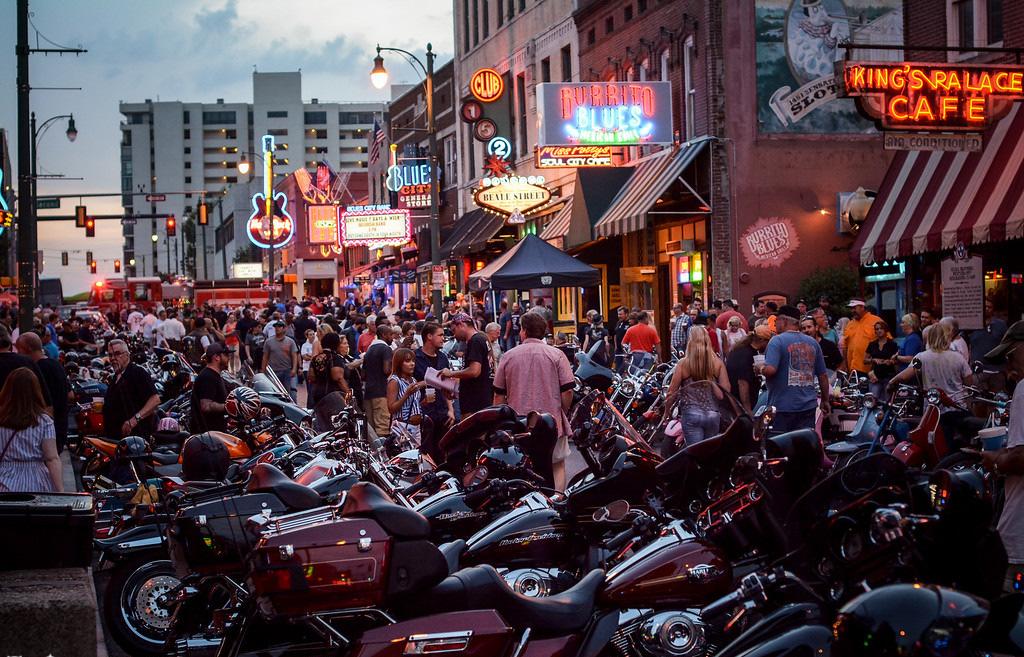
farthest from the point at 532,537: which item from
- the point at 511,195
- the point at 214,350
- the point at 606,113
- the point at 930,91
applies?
the point at 511,195

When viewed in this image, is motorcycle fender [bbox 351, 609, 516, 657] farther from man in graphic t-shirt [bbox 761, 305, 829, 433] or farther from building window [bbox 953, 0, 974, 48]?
building window [bbox 953, 0, 974, 48]

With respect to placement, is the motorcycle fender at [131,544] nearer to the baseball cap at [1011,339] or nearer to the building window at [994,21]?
the baseball cap at [1011,339]

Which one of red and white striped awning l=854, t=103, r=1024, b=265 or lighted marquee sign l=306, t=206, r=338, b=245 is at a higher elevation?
lighted marquee sign l=306, t=206, r=338, b=245

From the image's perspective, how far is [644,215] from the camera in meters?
26.2

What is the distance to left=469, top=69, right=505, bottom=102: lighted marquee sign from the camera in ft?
128

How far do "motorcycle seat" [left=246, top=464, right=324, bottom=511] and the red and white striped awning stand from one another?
13.8 metres

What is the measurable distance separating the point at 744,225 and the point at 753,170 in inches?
47.0

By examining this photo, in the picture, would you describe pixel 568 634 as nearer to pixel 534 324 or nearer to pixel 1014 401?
pixel 1014 401

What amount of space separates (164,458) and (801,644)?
8359 mm

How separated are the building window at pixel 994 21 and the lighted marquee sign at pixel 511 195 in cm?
1385

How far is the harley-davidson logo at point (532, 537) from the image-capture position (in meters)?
7.32

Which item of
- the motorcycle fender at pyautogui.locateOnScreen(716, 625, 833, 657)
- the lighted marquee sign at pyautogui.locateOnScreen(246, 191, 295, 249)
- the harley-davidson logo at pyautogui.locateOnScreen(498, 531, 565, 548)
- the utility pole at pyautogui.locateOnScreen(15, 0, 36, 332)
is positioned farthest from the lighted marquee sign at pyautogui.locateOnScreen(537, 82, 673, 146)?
the lighted marquee sign at pyautogui.locateOnScreen(246, 191, 295, 249)

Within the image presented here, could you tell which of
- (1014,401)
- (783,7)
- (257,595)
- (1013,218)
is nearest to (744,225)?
(783,7)

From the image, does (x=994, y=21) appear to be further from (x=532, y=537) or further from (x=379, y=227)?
(x=379, y=227)
